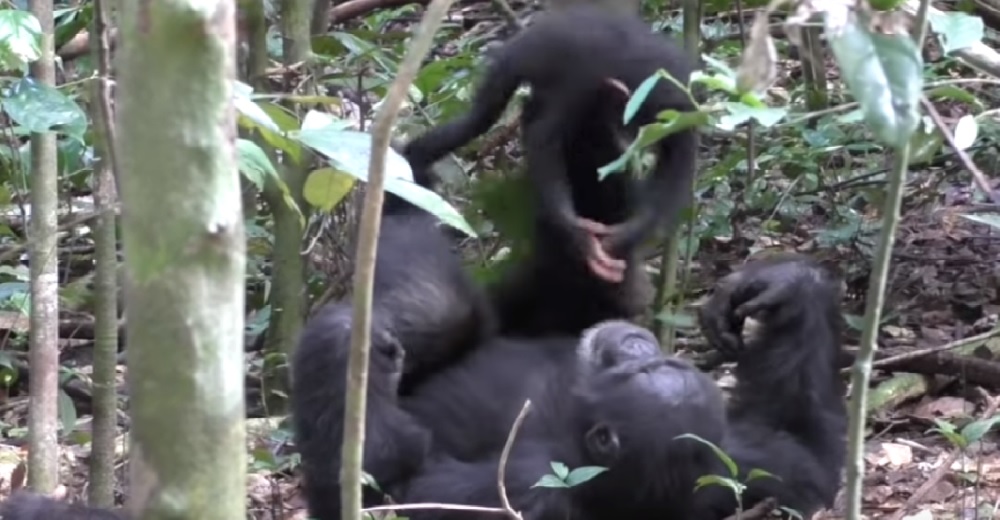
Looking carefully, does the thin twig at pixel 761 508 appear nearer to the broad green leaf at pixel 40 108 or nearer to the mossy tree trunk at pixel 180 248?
the broad green leaf at pixel 40 108

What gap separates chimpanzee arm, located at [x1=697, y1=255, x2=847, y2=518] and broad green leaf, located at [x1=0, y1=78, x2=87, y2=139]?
163 cm

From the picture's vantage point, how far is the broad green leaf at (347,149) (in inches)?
80.4

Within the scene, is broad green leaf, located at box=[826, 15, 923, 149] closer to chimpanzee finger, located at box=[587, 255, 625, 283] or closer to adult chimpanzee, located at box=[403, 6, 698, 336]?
adult chimpanzee, located at box=[403, 6, 698, 336]

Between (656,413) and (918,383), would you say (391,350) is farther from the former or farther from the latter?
(918,383)

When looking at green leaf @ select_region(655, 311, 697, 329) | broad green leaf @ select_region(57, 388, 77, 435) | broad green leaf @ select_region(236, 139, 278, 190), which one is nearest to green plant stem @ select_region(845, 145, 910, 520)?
broad green leaf @ select_region(236, 139, 278, 190)

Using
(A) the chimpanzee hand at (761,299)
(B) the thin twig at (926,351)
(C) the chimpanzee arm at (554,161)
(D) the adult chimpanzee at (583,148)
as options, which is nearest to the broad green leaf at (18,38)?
(D) the adult chimpanzee at (583,148)

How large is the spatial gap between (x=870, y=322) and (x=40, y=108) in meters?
1.78

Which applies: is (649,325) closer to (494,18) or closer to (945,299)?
(945,299)

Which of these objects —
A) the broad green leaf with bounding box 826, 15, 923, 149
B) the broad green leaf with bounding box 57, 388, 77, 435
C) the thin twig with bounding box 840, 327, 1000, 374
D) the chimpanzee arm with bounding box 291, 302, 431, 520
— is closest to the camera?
the broad green leaf with bounding box 826, 15, 923, 149

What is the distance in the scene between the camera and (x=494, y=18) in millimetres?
6461

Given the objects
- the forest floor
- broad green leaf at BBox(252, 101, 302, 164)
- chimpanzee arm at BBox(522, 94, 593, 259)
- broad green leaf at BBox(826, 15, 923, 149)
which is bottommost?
the forest floor

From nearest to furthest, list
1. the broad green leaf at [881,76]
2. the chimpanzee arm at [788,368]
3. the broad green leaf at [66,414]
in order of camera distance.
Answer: the broad green leaf at [881,76] → the chimpanzee arm at [788,368] → the broad green leaf at [66,414]

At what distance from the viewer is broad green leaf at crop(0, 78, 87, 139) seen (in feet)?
8.91

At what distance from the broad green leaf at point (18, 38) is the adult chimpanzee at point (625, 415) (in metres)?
0.82
